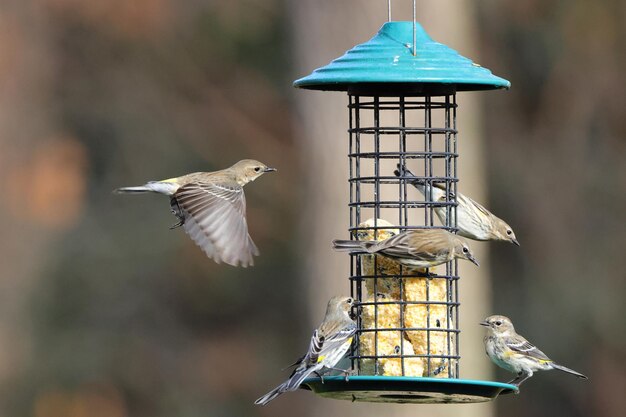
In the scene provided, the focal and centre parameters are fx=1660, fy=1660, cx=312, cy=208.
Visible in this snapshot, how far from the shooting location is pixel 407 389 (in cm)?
1223

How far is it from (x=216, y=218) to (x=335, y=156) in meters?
4.48

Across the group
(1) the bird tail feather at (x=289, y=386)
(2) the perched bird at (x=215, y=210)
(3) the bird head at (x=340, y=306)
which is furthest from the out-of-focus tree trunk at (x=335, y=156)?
(1) the bird tail feather at (x=289, y=386)

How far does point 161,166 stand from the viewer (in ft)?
91.9

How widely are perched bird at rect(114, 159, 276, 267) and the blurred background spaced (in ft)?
36.3

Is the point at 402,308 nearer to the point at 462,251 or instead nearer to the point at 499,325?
the point at 462,251

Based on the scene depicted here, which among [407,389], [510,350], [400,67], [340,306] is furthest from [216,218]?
[510,350]

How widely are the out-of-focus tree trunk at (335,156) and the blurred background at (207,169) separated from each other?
240 inches

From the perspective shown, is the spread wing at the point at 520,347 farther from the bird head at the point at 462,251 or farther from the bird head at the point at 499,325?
the bird head at the point at 462,251

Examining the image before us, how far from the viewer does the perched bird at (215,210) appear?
564 inches

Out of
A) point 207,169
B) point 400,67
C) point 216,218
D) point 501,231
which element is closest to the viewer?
point 400,67

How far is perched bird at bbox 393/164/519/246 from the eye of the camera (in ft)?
47.4

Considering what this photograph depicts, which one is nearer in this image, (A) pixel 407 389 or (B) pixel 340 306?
(A) pixel 407 389

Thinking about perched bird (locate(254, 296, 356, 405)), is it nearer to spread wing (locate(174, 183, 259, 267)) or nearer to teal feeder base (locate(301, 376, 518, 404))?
teal feeder base (locate(301, 376, 518, 404))

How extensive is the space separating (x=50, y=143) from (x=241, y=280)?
4.03 meters
